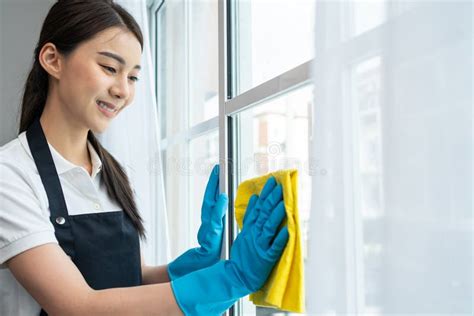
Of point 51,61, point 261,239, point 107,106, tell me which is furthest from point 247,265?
point 51,61

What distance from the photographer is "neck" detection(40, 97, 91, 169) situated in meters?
1.24

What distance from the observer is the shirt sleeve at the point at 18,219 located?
0.97m

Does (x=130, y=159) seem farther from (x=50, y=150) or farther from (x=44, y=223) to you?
(x=44, y=223)

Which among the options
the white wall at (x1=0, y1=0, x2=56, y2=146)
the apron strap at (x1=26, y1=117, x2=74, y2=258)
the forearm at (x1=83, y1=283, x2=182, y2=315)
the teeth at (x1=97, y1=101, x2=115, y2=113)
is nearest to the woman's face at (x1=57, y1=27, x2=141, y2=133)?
the teeth at (x1=97, y1=101, x2=115, y2=113)

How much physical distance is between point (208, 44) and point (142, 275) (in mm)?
791

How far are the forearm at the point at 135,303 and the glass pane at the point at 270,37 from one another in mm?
543

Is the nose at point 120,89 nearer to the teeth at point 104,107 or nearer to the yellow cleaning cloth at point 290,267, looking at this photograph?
the teeth at point 104,107

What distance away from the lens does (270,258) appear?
0.83 metres

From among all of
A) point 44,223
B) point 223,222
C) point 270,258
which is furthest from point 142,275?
point 270,258

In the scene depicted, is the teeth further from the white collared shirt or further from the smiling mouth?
the white collared shirt

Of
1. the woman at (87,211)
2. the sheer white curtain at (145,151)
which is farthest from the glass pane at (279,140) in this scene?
the sheer white curtain at (145,151)

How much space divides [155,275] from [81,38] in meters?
0.65

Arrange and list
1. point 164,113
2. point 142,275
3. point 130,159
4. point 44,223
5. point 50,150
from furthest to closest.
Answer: point 164,113 < point 130,159 < point 142,275 < point 50,150 < point 44,223

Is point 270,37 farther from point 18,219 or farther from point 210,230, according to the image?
point 18,219
